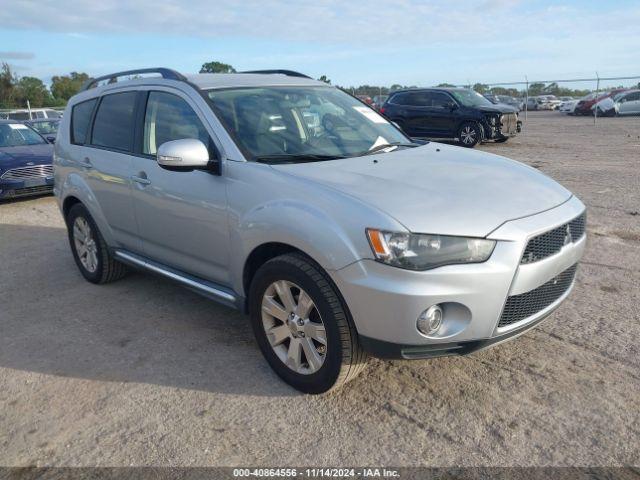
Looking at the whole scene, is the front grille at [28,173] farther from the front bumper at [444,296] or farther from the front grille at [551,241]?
the front grille at [551,241]

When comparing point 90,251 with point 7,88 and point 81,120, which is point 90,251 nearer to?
point 81,120

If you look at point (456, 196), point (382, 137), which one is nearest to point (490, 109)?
point (382, 137)

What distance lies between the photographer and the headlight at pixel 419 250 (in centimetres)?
272

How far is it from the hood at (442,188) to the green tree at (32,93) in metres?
49.7

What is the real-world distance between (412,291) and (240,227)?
3.96 feet

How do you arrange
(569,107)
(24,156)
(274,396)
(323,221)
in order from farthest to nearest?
(569,107) → (24,156) → (274,396) → (323,221)

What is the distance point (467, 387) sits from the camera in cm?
326

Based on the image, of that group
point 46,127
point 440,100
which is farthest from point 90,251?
point 440,100

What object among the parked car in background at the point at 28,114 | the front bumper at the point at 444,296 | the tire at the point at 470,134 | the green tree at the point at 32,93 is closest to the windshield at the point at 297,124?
the front bumper at the point at 444,296

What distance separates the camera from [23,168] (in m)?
9.84

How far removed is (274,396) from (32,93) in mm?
54469

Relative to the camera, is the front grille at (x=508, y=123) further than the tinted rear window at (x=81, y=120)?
Yes

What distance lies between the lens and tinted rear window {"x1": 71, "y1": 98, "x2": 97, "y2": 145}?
5191 mm

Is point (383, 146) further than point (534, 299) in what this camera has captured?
Yes
